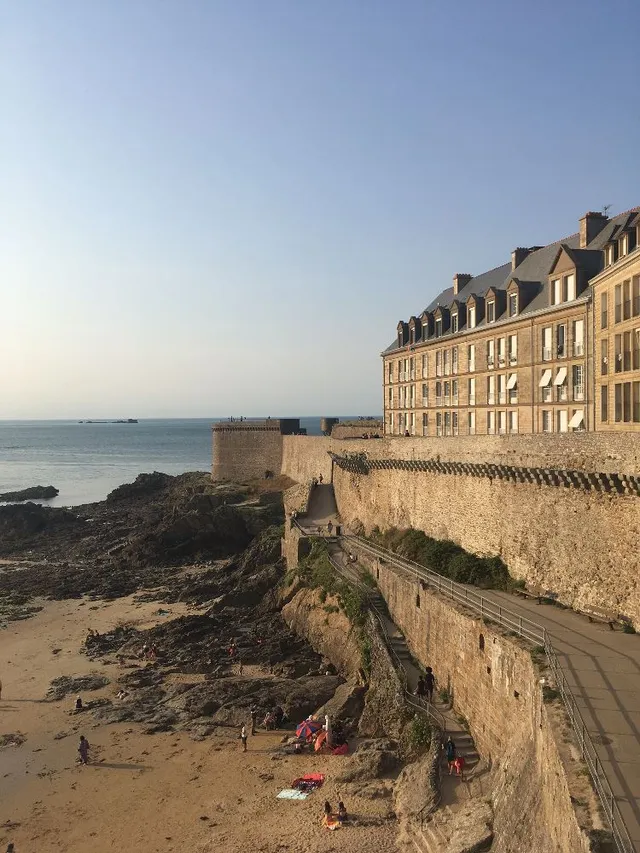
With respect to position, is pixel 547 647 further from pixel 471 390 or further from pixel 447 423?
pixel 447 423

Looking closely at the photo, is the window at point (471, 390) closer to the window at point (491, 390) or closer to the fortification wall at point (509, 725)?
the window at point (491, 390)

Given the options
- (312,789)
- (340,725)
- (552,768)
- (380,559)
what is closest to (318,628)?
(380,559)

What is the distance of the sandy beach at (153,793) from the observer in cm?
1570

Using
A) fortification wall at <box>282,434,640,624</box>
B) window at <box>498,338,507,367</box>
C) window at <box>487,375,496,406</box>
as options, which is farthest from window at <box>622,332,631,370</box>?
window at <box>487,375,496,406</box>

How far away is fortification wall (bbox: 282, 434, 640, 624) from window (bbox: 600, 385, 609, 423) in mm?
2668

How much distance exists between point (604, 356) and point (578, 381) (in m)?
4.90

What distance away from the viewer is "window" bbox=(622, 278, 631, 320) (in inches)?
765

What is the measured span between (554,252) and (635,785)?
26.2 meters

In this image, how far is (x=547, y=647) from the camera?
14688 millimetres

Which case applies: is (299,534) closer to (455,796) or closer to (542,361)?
(542,361)

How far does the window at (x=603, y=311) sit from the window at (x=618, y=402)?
202 centimetres

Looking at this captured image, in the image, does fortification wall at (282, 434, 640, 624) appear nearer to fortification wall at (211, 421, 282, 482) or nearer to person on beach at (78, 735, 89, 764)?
person on beach at (78, 735, 89, 764)

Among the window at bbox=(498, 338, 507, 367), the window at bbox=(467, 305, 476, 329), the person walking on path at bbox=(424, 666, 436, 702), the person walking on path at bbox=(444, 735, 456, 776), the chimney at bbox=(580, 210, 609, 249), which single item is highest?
the chimney at bbox=(580, 210, 609, 249)

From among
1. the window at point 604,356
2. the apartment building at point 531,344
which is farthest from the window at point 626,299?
the window at point 604,356
